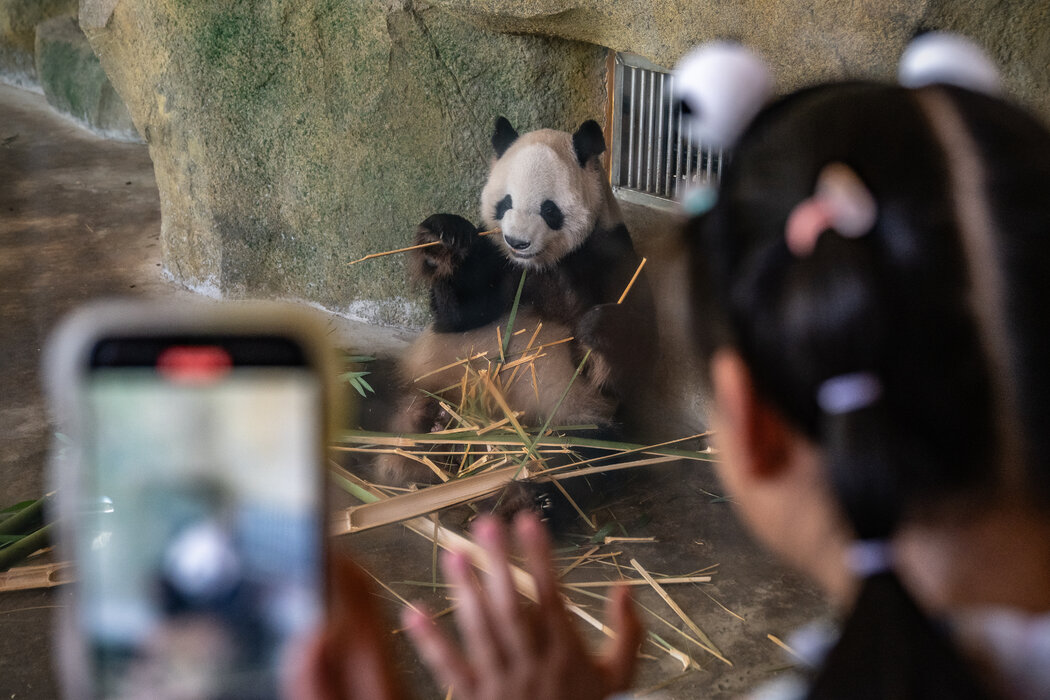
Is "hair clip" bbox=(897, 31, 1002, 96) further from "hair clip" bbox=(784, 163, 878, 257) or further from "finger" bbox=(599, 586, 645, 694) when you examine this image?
"finger" bbox=(599, 586, 645, 694)

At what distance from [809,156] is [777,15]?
160cm

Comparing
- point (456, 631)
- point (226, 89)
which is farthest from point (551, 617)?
point (226, 89)

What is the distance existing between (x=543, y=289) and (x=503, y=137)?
0.43m

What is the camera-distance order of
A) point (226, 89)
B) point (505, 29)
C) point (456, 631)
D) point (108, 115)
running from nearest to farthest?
point (456, 631)
point (505, 29)
point (226, 89)
point (108, 115)

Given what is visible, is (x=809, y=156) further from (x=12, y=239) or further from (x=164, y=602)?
(x=12, y=239)

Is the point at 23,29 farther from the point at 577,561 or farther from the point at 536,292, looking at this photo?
the point at 577,561

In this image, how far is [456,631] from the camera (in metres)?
1.93

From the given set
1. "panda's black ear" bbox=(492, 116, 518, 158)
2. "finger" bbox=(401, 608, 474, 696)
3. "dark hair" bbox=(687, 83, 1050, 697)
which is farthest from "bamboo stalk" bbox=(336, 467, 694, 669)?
"dark hair" bbox=(687, 83, 1050, 697)

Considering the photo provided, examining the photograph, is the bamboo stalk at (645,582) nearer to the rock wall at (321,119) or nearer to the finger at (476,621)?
the finger at (476,621)

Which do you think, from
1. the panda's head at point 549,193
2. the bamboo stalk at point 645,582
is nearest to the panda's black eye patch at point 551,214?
the panda's head at point 549,193

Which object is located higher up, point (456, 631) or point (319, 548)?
point (319, 548)

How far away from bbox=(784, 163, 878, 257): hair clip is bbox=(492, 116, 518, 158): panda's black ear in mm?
2050

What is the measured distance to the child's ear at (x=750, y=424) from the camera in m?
0.68

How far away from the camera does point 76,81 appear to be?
596cm
